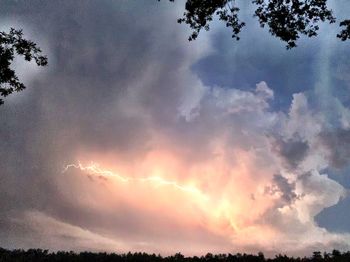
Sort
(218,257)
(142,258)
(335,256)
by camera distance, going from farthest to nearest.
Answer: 1. (142,258)
2. (218,257)
3. (335,256)

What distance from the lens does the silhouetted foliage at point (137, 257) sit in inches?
592

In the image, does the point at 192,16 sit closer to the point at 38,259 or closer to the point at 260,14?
the point at 260,14

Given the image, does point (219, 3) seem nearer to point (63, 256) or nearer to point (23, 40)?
point (23, 40)

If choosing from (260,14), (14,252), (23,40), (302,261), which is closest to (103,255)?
(14,252)

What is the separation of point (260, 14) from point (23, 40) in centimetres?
1212

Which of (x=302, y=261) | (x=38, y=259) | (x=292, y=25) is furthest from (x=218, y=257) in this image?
(x=292, y=25)

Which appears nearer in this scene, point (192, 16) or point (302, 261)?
point (302, 261)

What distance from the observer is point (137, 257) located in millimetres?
18328

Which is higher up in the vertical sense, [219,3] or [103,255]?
[219,3]

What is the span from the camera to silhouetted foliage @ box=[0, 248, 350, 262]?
49.3 ft

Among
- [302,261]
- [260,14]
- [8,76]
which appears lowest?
[302,261]

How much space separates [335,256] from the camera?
1458cm

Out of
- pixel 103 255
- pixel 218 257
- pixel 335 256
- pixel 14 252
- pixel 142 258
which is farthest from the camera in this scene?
pixel 14 252

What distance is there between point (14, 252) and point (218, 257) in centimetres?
1126
